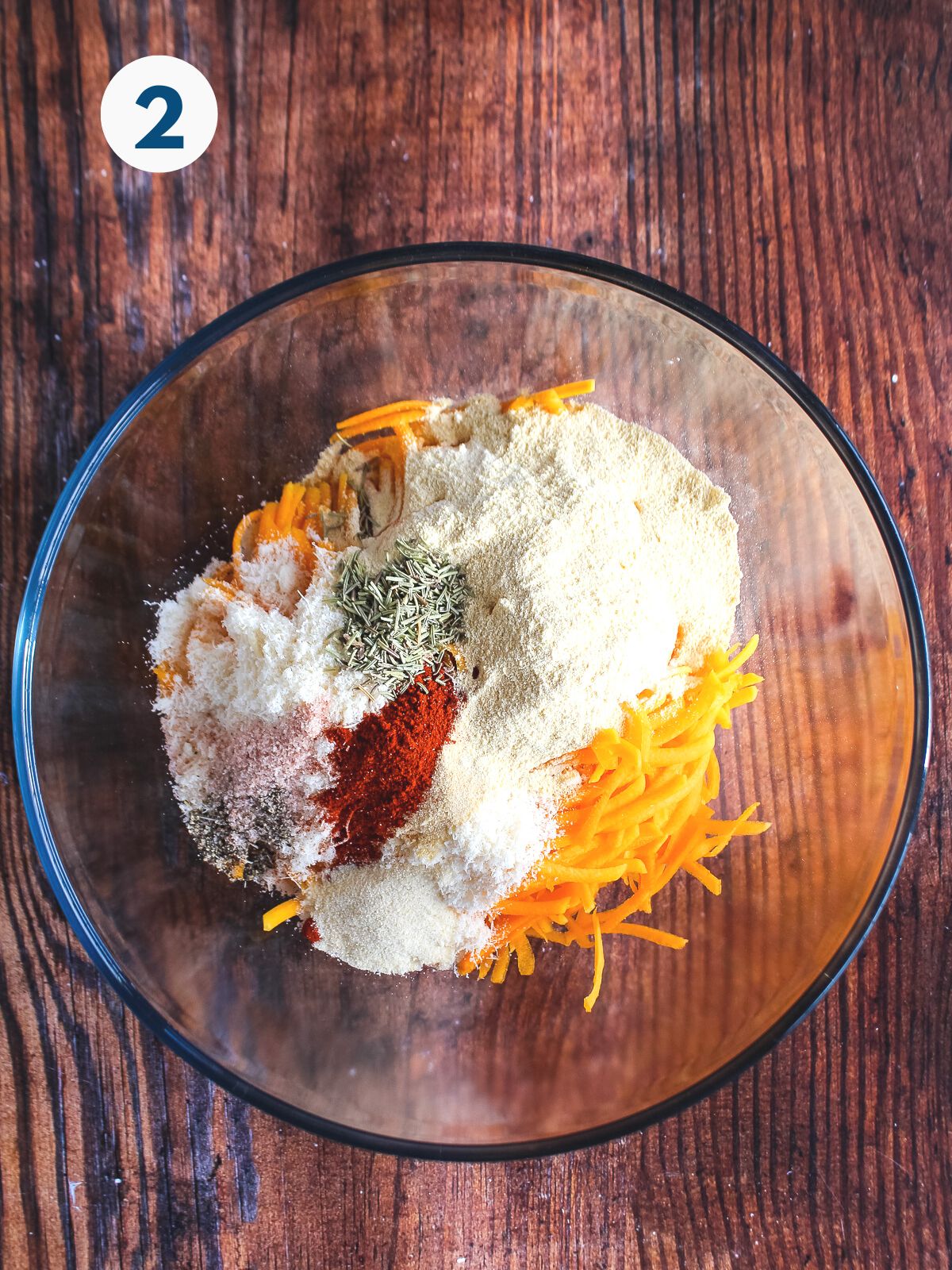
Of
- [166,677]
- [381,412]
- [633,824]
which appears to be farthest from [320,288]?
[633,824]

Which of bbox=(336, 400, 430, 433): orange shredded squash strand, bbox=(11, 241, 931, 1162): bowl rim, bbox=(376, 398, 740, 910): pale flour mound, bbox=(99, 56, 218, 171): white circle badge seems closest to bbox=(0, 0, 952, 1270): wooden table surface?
bbox=(99, 56, 218, 171): white circle badge

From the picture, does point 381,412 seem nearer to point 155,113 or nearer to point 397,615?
point 397,615

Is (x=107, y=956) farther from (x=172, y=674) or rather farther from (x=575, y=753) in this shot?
(x=575, y=753)

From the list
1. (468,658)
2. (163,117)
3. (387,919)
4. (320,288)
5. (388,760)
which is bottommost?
(387,919)

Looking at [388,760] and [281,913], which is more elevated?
[388,760]

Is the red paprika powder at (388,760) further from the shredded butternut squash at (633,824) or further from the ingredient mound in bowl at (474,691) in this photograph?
the shredded butternut squash at (633,824)

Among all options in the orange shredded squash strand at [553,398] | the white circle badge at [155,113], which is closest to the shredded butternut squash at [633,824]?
the orange shredded squash strand at [553,398]

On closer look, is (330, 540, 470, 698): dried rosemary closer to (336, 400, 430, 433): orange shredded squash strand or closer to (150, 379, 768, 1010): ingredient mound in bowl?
(150, 379, 768, 1010): ingredient mound in bowl
